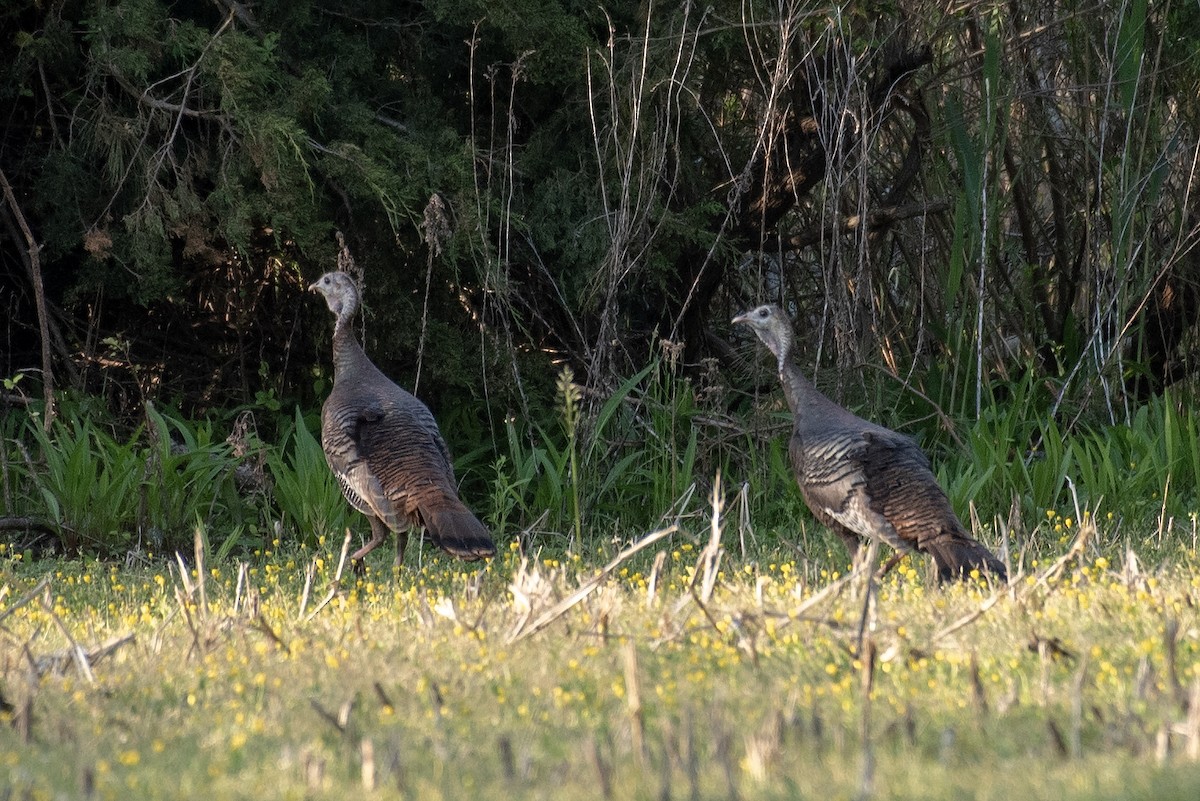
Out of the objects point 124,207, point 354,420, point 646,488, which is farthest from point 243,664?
point 124,207

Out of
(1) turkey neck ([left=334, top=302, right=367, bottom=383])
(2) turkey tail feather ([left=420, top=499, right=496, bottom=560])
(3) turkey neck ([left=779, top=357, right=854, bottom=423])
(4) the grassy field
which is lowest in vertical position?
(2) turkey tail feather ([left=420, top=499, right=496, bottom=560])

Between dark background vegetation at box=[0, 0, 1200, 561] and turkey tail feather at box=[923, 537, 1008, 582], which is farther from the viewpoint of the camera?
dark background vegetation at box=[0, 0, 1200, 561]

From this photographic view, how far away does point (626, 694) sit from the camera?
3.71 meters

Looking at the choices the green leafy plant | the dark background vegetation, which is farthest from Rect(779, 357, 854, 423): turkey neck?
the green leafy plant

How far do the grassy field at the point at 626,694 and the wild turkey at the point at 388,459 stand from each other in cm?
98

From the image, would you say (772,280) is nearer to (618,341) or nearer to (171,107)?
(618,341)

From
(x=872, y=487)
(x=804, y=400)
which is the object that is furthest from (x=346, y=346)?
(x=872, y=487)

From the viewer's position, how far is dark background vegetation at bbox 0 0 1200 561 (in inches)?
297

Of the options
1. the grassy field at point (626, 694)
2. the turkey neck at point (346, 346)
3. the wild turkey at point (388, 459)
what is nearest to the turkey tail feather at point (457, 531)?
the wild turkey at point (388, 459)

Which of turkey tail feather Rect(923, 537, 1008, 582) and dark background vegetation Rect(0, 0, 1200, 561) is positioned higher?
dark background vegetation Rect(0, 0, 1200, 561)

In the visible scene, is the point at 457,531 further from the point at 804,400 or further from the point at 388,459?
the point at 804,400

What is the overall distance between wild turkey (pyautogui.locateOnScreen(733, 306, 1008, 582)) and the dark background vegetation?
1038 mm

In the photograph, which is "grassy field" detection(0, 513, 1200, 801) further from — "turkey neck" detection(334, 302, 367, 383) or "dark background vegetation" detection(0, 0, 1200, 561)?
"dark background vegetation" detection(0, 0, 1200, 561)

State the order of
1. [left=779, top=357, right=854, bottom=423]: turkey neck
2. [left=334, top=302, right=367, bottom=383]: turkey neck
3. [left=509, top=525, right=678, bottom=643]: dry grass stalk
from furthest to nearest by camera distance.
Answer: [left=334, top=302, right=367, bottom=383]: turkey neck < [left=779, top=357, right=854, bottom=423]: turkey neck < [left=509, top=525, right=678, bottom=643]: dry grass stalk
